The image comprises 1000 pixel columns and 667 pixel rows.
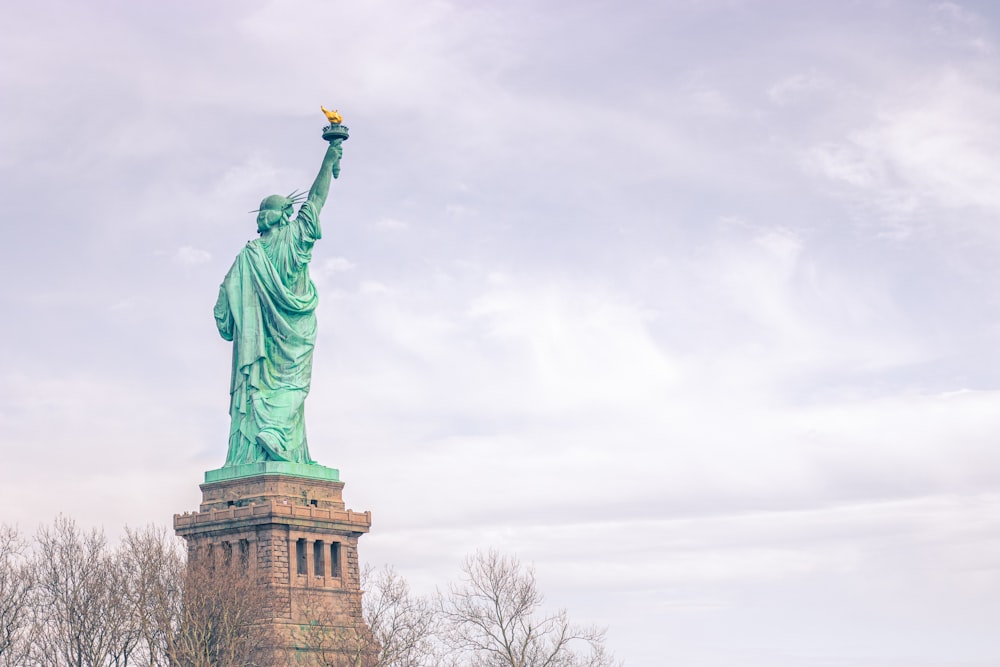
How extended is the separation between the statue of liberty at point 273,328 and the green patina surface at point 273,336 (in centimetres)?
5

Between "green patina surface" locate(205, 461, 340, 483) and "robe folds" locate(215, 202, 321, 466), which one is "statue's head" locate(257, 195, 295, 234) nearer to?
"robe folds" locate(215, 202, 321, 466)

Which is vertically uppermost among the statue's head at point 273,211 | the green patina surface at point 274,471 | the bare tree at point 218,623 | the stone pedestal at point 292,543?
the statue's head at point 273,211

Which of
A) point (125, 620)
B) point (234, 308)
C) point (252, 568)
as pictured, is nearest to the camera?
point (125, 620)

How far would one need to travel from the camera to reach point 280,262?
84500 mm

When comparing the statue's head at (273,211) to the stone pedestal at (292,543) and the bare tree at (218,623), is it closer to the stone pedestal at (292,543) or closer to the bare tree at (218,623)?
the stone pedestal at (292,543)

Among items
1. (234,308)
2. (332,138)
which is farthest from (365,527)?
(332,138)

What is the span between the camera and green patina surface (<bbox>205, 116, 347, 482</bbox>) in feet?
267

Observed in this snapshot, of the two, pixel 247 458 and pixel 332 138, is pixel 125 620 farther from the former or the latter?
pixel 332 138

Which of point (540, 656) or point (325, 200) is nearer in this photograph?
point (540, 656)

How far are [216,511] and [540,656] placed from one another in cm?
1763

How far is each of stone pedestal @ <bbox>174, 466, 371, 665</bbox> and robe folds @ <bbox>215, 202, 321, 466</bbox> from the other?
1.94 metres

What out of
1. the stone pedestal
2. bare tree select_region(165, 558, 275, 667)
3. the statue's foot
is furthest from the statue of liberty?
bare tree select_region(165, 558, 275, 667)

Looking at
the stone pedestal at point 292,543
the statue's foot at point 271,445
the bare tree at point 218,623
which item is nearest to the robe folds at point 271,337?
the statue's foot at point 271,445

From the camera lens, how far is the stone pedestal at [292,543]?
77.4m
